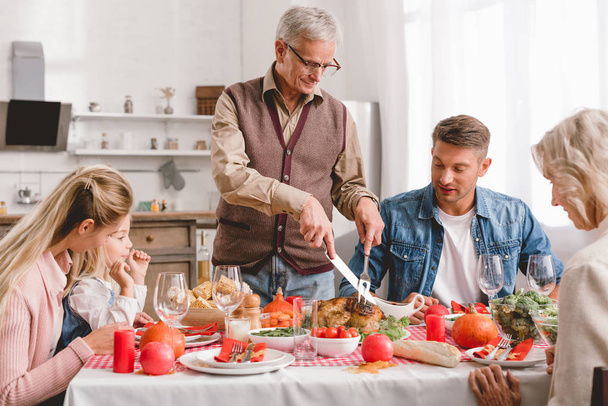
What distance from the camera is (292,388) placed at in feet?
4.34

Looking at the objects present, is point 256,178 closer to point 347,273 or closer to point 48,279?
point 347,273

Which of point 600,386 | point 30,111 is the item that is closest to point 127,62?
point 30,111

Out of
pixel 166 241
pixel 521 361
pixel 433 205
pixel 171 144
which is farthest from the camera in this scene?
pixel 171 144

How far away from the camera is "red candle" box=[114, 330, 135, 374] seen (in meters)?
1.38

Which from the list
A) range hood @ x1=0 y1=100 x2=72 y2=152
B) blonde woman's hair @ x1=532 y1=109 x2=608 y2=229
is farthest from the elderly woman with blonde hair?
range hood @ x1=0 y1=100 x2=72 y2=152

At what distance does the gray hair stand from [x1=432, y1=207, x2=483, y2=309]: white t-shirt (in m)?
0.85

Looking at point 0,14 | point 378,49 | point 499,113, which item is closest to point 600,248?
point 499,113

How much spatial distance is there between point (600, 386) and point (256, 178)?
1.24 m

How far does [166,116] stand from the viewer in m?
6.13

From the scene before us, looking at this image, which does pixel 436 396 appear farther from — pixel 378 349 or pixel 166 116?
pixel 166 116

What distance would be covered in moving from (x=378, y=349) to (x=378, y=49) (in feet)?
10.5

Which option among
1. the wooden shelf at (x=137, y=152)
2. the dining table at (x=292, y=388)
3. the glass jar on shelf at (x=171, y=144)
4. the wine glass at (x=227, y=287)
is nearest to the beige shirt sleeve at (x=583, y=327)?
the dining table at (x=292, y=388)

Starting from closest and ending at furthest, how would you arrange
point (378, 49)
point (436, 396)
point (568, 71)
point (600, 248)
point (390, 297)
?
point (600, 248) < point (436, 396) < point (390, 297) < point (568, 71) < point (378, 49)

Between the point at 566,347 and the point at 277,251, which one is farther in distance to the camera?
the point at 277,251
